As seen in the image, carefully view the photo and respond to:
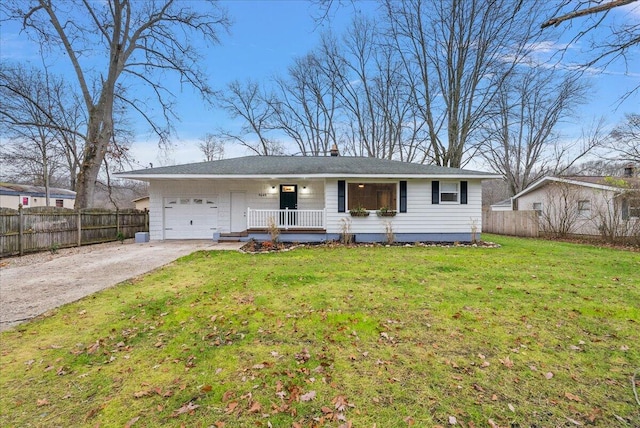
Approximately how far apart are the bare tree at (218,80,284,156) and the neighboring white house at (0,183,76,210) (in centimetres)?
1438

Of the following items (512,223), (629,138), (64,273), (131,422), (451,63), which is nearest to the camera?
(131,422)

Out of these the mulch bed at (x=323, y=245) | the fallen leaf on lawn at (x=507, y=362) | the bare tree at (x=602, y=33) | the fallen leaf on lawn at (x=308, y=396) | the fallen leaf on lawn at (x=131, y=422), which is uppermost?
the bare tree at (x=602, y=33)

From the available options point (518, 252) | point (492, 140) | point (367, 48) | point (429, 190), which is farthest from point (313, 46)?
point (518, 252)

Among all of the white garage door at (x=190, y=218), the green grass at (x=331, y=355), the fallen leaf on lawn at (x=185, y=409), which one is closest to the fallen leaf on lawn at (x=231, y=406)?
the green grass at (x=331, y=355)

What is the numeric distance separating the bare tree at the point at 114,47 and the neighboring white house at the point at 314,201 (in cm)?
452

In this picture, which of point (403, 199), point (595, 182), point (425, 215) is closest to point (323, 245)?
point (403, 199)

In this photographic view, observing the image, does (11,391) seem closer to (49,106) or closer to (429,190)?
(429,190)

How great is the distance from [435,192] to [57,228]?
14278 millimetres

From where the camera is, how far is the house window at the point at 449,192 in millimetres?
Answer: 11570

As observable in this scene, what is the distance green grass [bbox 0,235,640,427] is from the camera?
7.43 ft

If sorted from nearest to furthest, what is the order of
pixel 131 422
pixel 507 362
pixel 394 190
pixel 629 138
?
pixel 131 422
pixel 507 362
pixel 394 190
pixel 629 138

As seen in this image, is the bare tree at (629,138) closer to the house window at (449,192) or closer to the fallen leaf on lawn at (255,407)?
the house window at (449,192)

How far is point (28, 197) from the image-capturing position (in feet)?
78.5

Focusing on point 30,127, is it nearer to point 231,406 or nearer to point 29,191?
point 29,191
